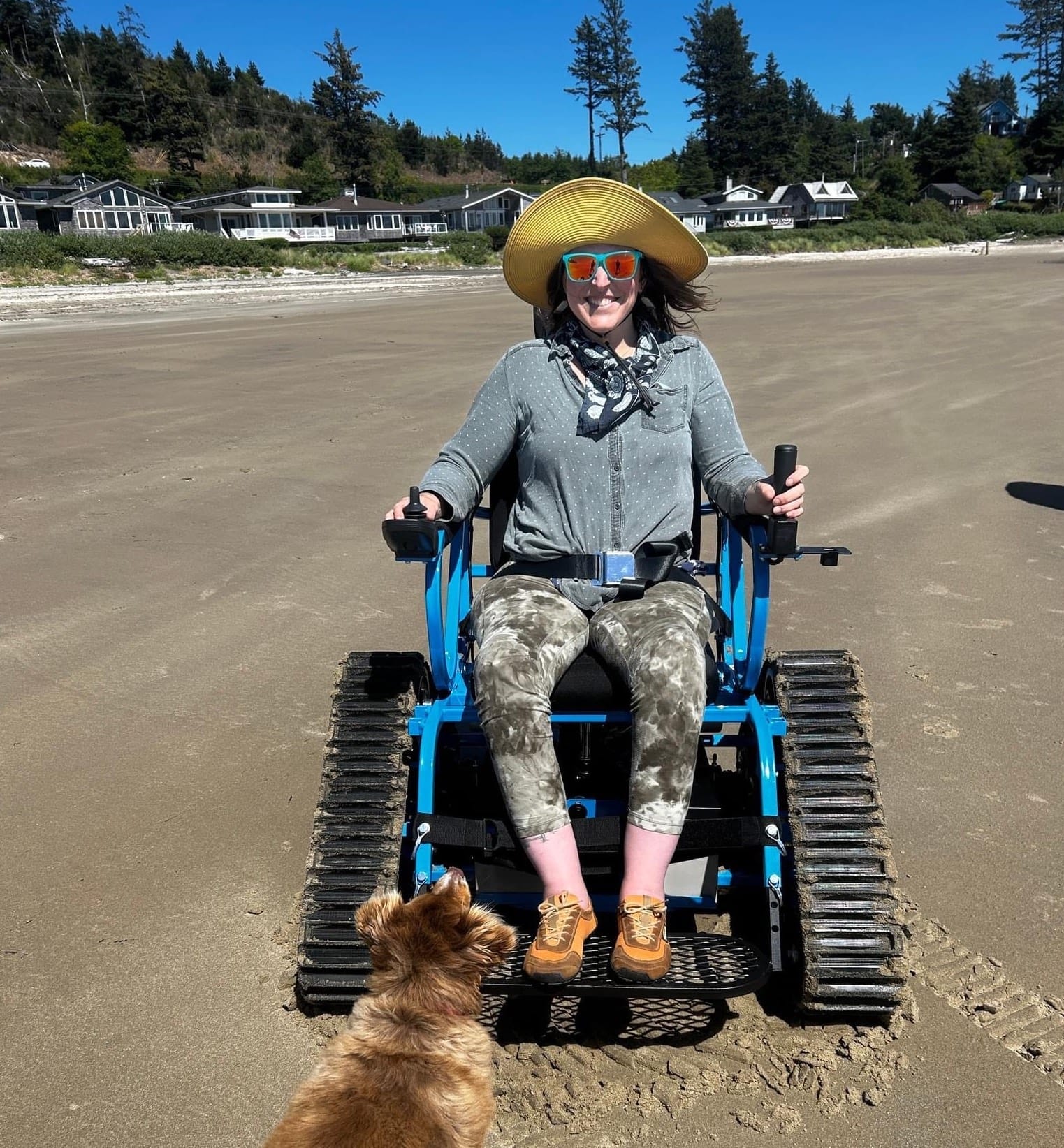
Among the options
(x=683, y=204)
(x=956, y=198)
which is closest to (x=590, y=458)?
(x=683, y=204)

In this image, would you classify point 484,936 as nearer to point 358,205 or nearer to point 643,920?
point 643,920

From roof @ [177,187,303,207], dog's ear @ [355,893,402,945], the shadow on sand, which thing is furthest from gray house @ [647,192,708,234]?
dog's ear @ [355,893,402,945]

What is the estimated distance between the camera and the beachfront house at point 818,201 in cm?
8738

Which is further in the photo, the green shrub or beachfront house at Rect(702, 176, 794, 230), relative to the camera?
beachfront house at Rect(702, 176, 794, 230)

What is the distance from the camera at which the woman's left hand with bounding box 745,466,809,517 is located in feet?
8.97

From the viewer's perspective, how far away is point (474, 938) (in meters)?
1.87

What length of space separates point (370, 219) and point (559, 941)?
86.5 m

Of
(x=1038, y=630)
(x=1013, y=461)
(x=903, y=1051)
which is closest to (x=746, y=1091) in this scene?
(x=903, y=1051)

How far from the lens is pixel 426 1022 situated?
185 cm

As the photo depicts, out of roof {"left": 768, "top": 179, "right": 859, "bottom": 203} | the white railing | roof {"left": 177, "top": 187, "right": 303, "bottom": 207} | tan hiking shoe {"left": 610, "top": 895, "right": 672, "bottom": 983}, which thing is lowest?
tan hiking shoe {"left": 610, "top": 895, "right": 672, "bottom": 983}

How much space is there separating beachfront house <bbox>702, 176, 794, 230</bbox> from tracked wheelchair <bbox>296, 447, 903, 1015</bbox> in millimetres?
92664

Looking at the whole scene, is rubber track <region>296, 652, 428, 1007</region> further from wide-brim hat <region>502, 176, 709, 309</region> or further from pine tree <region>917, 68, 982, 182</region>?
pine tree <region>917, 68, 982, 182</region>

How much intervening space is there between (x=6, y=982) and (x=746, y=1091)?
84.5 inches

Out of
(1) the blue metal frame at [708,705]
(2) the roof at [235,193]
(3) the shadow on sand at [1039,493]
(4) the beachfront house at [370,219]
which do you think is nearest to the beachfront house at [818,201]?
(4) the beachfront house at [370,219]
